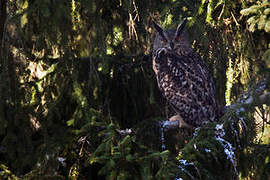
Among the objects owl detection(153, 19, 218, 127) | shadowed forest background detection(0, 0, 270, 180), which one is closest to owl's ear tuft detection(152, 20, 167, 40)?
owl detection(153, 19, 218, 127)

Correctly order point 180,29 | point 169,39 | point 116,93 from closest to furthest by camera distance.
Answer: point 116,93
point 180,29
point 169,39

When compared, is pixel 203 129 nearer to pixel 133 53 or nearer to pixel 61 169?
pixel 61 169

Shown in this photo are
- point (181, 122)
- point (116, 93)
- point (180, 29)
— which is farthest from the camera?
point (181, 122)

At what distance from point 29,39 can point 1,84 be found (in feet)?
1.87

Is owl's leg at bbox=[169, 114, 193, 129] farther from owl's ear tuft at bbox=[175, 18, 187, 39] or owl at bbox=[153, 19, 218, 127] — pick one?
owl's ear tuft at bbox=[175, 18, 187, 39]

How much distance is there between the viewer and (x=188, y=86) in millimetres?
4277

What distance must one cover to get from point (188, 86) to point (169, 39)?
68 cm

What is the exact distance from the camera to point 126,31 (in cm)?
403

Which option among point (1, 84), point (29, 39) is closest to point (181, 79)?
point (29, 39)

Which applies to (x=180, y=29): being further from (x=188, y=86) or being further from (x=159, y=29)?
(x=188, y=86)

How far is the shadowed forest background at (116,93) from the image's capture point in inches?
99.1

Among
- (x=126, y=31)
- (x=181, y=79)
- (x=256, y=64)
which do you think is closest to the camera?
(x=256, y=64)

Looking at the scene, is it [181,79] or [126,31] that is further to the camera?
[181,79]

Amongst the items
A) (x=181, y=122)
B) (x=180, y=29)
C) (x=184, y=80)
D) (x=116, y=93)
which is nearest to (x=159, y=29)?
(x=180, y=29)
